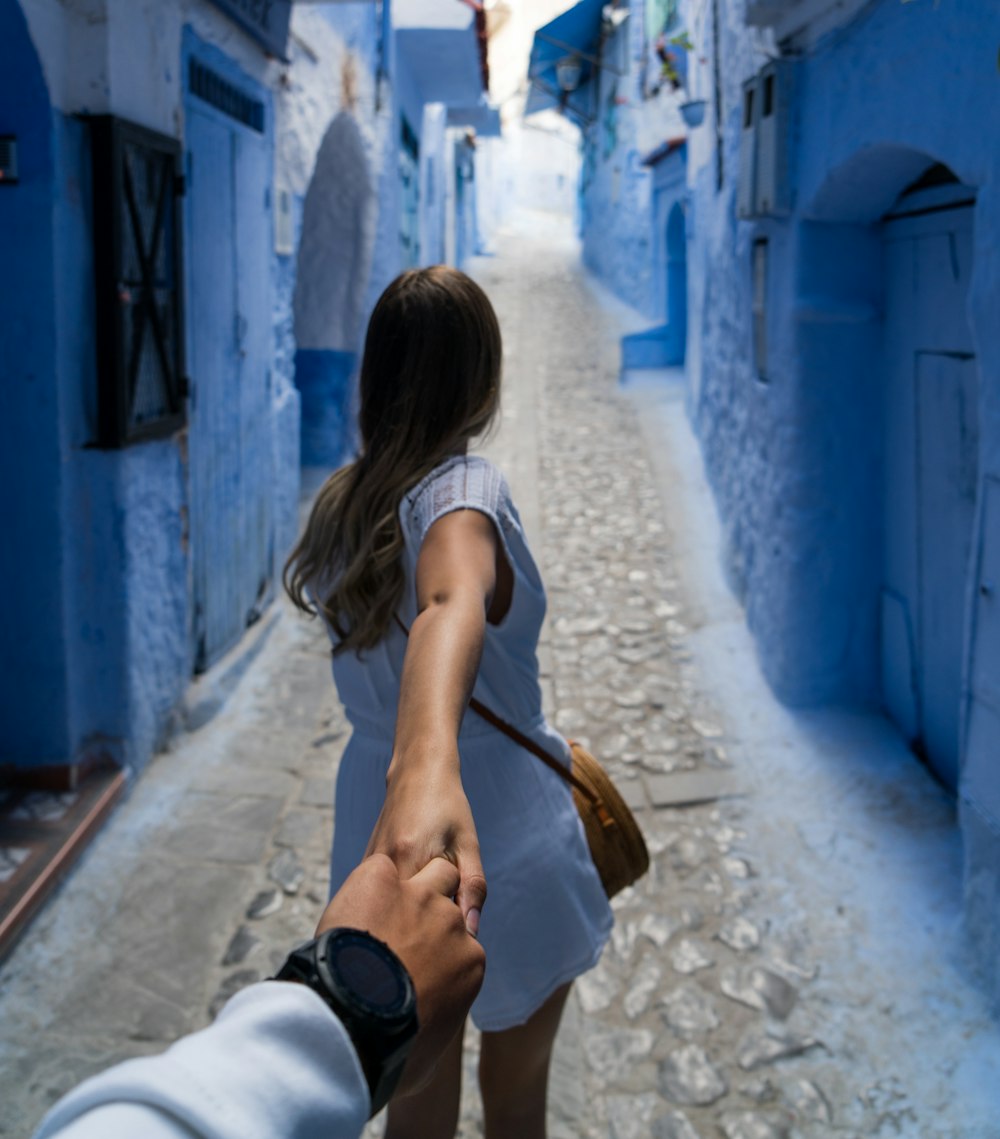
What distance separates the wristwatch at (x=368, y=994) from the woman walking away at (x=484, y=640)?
67 cm

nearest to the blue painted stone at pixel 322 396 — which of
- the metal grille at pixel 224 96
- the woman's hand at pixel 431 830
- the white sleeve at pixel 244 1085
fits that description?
the metal grille at pixel 224 96

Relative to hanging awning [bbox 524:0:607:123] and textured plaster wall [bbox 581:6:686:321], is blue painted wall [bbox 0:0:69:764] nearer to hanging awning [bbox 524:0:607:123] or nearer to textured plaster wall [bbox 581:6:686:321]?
textured plaster wall [bbox 581:6:686:321]

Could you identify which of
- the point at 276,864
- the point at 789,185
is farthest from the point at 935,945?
the point at 789,185

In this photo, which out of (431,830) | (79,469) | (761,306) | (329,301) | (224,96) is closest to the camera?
(431,830)

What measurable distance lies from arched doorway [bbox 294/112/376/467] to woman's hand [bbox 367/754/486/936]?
24.2 ft

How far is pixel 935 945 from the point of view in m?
3.09

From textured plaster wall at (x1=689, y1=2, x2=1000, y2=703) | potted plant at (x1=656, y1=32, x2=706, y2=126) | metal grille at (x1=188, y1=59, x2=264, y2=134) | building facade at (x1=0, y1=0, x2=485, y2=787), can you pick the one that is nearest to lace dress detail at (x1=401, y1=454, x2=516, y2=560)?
textured plaster wall at (x1=689, y1=2, x2=1000, y2=703)

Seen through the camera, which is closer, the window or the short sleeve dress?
the short sleeve dress

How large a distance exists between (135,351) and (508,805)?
260cm

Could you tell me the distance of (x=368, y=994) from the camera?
27.2 inches

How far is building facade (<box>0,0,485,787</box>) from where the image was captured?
3328mm

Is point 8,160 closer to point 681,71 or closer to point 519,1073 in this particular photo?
point 519,1073

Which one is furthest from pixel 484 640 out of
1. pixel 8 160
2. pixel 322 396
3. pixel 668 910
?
pixel 322 396

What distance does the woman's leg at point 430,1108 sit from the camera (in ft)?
5.62
